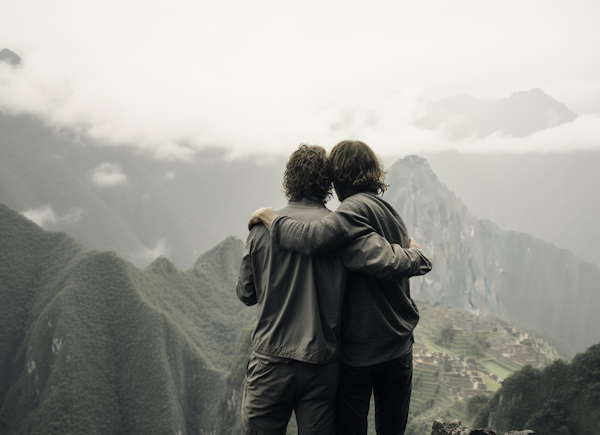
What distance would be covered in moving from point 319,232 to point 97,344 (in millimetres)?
67397

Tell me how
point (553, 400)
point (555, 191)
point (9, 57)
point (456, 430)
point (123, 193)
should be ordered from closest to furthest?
point (456, 430) → point (553, 400) → point (555, 191) → point (123, 193) → point (9, 57)

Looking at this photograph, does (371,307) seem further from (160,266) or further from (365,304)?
(160,266)

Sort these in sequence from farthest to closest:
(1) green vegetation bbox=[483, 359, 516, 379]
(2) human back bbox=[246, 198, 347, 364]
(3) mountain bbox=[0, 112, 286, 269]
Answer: (3) mountain bbox=[0, 112, 286, 269], (1) green vegetation bbox=[483, 359, 516, 379], (2) human back bbox=[246, 198, 347, 364]

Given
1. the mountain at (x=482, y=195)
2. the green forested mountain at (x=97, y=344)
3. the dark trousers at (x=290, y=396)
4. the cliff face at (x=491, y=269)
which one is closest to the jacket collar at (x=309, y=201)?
the dark trousers at (x=290, y=396)

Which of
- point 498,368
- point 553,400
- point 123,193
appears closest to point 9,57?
point 123,193

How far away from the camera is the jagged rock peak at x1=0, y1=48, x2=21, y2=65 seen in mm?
170500

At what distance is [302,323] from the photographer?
2410mm

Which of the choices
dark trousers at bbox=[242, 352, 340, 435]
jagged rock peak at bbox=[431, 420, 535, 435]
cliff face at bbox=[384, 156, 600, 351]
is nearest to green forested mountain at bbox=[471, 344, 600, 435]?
jagged rock peak at bbox=[431, 420, 535, 435]

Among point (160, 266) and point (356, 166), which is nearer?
point (356, 166)

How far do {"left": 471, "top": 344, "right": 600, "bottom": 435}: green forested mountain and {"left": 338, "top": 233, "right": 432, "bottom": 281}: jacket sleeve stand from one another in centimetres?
2741

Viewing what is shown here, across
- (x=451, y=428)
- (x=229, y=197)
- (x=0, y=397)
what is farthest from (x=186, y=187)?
(x=451, y=428)

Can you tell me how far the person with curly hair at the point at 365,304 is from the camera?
2420mm

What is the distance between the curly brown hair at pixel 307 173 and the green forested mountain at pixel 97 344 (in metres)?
59.0

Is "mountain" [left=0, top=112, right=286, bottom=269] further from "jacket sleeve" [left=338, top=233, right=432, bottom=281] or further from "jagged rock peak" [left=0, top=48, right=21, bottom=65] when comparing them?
"jacket sleeve" [left=338, top=233, right=432, bottom=281]
